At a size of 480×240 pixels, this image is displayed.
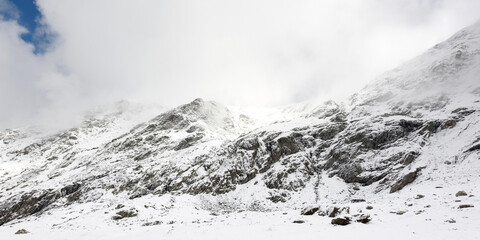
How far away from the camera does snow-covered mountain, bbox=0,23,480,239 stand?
43406mm

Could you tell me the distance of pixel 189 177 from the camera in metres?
68.1

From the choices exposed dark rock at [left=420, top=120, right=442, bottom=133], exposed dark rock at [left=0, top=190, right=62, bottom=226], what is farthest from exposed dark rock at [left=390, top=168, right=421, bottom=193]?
exposed dark rock at [left=0, top=190, right=62, bottom=226]

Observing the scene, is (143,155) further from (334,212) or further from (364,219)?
(364,219)

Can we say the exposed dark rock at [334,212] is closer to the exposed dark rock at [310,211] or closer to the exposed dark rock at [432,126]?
the exposed dark rock at [310,211]

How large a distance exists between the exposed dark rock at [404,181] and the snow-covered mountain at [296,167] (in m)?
0.15

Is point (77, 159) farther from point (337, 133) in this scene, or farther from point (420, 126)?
point (420, 126)

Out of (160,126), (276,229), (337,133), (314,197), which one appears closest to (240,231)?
(276,229)

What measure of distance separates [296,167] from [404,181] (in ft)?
75.0

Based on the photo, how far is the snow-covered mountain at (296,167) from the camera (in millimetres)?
43406

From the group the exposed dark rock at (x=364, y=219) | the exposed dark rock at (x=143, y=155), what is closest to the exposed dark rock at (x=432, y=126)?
the exposed dark rock at (x=364, y=219)

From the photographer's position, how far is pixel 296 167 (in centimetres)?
6438

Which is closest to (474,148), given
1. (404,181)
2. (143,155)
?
(404,181)

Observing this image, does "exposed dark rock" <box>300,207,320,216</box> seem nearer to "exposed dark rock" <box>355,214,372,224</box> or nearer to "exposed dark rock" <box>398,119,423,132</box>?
"exposed dark rock" <box>355,214,372,224</box>

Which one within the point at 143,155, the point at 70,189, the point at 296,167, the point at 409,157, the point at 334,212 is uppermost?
the point at 143,155
